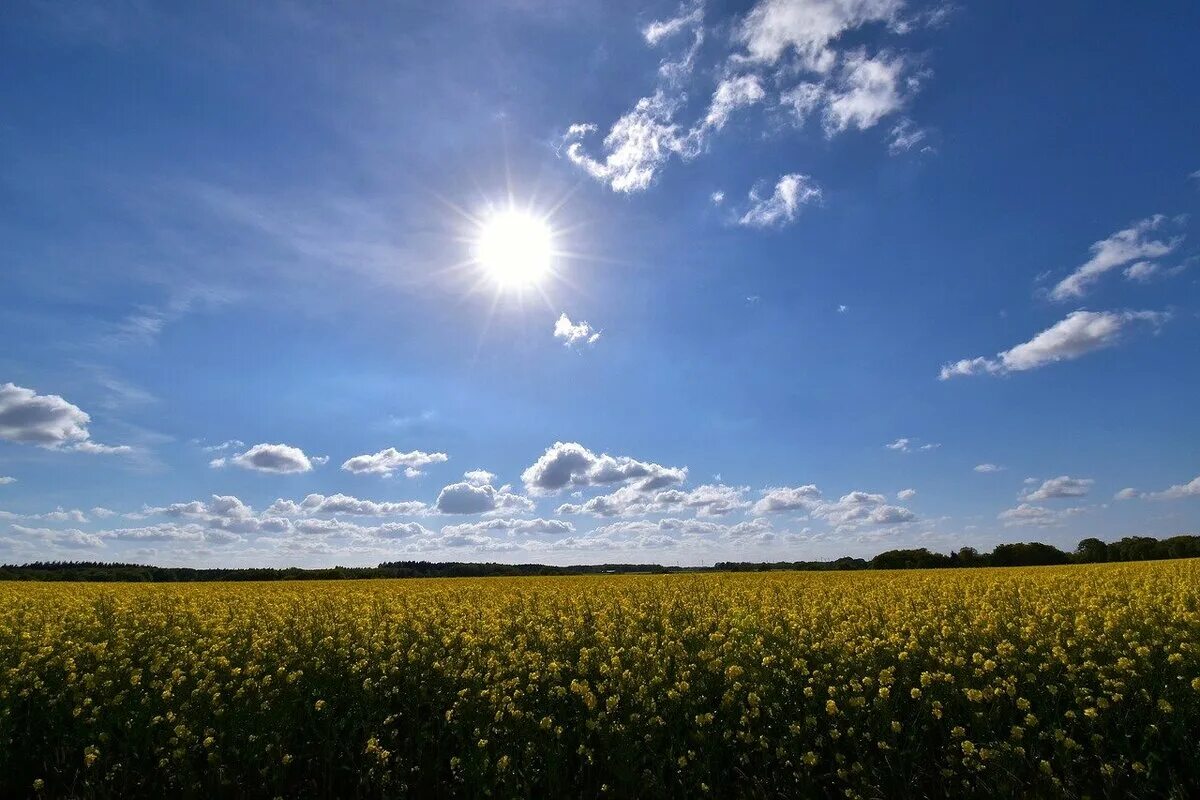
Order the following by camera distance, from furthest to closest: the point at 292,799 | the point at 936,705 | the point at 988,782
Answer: the point at 292,799 < the point at 936,705 < the point at 988,782

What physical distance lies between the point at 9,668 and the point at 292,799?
7.24 m

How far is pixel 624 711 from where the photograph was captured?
9.00m

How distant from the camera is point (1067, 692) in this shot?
9.05m

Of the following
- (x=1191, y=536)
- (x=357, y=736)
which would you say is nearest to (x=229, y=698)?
(x=357, y=736)

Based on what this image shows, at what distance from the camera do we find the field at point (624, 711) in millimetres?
7691

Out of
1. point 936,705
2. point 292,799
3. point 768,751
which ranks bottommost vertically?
point 292,799

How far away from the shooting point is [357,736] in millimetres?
9406

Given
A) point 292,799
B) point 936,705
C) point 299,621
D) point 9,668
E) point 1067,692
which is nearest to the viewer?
point 936,705

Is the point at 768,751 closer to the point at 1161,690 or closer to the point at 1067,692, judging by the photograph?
the point at 1067,692

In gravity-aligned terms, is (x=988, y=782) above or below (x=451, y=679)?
below

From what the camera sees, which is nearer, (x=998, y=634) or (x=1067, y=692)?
(x=1067, y=692)

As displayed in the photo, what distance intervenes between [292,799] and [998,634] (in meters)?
11.7

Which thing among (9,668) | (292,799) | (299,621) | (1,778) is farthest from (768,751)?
(9,668)

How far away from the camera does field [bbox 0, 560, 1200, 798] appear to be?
769 centimetres
